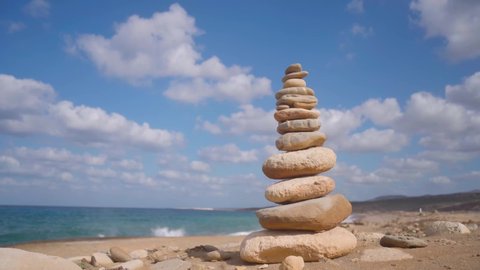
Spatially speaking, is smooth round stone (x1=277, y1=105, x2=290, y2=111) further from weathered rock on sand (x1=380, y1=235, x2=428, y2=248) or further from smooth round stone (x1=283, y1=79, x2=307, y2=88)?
weathered rock on sand (x1=380, y1=235, x2=428, y2=248)

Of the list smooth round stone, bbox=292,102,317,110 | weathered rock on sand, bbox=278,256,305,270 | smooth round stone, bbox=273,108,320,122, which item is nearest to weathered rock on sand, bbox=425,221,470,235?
smooth round stone, bbox=273,108,320,122

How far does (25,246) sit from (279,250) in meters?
18.8

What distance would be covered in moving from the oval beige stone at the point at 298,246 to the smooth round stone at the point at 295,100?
4.20 meters

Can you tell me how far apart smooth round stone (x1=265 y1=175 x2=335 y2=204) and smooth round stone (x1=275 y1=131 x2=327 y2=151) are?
1.04 metres

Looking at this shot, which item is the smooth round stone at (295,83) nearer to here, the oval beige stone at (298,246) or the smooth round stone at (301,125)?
the smooth round stone at (301,125)

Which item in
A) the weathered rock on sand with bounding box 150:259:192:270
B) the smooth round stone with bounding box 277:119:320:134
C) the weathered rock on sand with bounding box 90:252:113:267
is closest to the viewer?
the weathered rock on sand with bounding box 150:259:192:270

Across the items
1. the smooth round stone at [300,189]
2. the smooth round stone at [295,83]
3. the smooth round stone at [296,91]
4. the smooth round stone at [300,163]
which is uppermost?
the smooth round stone at [295,83]

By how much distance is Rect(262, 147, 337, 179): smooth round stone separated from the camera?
12105mm

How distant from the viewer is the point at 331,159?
12.4 meters

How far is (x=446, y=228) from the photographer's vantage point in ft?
50.1

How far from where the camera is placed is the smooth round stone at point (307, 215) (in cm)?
1119

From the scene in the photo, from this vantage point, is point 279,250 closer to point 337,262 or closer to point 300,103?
point 337,262

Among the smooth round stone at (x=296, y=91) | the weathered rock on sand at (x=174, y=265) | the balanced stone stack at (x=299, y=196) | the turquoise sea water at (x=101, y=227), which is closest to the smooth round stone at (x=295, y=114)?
the balanced stone stack at (x=299, y=196)

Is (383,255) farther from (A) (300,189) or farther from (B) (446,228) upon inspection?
(B) (446,228)
